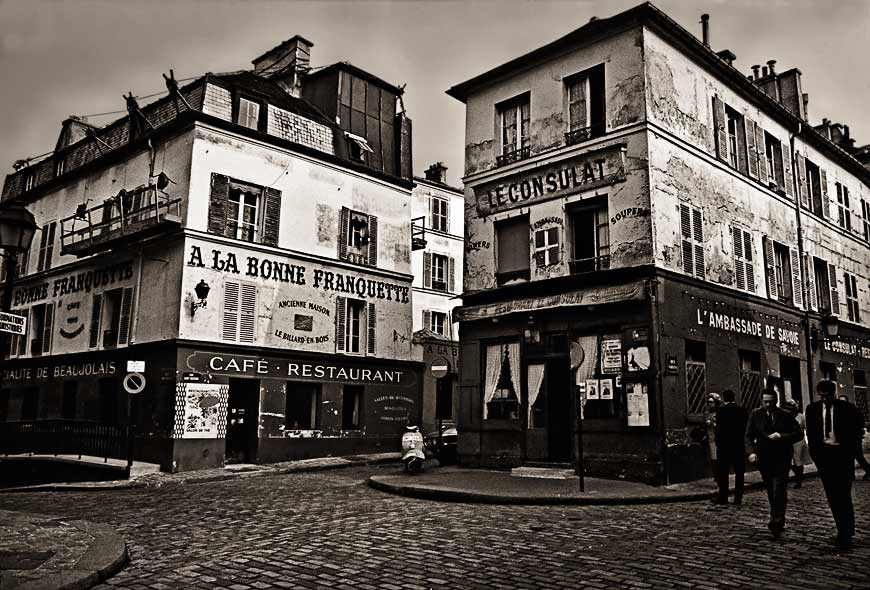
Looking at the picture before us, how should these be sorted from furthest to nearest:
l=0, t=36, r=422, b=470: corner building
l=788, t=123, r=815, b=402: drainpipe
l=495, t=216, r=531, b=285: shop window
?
l=788, t=123, r=815, b=402: drainpipe, l=0, t=36, r=422, b=470: corner building, l=495, t=216, r=531, b=285: shop window

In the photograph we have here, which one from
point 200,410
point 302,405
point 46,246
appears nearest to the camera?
point 200,410

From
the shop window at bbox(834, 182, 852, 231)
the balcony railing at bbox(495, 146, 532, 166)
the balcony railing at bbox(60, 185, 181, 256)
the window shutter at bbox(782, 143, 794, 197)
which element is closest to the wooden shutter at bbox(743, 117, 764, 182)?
the window shutter at bbox(782, 143, 794, 197)

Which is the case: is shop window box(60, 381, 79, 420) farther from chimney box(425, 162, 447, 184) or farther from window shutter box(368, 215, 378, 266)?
chimney box(425, 162, 447, 184)

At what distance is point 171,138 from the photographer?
20562mm

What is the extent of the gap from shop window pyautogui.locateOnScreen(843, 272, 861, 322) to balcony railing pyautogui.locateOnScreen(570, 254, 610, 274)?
457 inches

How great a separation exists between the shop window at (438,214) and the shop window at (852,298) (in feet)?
55.3

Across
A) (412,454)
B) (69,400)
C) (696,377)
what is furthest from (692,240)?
(69,400)

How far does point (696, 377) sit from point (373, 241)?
1204 centimetres

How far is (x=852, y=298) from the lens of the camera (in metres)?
22.9

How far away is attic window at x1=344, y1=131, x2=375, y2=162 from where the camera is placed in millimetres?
23969

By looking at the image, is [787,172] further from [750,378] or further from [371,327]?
[371,327]

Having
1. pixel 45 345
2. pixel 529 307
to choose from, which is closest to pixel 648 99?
pixel 529 307

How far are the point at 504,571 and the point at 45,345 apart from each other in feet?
74.9

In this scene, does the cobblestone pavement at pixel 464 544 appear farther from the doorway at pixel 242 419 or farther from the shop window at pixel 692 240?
the doorway at pixel 242 419
